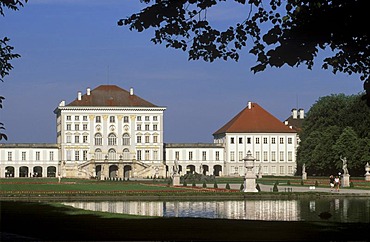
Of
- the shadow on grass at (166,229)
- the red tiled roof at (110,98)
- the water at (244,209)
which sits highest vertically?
the red tiled roof at (110,98)

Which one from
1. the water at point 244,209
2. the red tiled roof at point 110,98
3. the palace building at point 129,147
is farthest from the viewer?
the red tiled roof at point 110,98

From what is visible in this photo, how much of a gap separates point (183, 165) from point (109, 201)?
66456mm

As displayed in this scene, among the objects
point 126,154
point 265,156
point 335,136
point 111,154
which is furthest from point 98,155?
point 335,136

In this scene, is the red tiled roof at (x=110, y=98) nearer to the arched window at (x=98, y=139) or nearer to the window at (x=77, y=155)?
the arched window at (x=98, y=139)

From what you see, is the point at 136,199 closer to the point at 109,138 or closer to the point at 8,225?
the point at 8,225

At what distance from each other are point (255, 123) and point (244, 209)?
73.3 metres

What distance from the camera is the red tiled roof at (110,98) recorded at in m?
94.5

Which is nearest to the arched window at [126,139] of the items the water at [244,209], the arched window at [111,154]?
the arched window at [111,154]

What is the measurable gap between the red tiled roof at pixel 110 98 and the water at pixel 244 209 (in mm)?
66058

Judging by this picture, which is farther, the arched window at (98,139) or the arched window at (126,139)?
the arched window at (126,139)

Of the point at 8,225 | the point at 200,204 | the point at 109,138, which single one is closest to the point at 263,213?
the point at 200,204

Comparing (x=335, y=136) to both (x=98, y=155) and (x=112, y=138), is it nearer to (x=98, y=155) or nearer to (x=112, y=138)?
(x=112, y=138)

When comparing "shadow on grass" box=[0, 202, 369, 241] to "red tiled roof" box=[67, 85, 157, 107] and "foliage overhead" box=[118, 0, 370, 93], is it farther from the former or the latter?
"red tiled roof" box=[67, 85, 157, 107]

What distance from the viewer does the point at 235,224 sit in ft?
52.8
